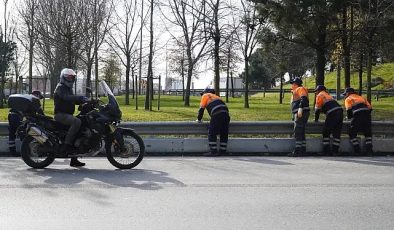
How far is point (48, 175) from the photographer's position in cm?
883

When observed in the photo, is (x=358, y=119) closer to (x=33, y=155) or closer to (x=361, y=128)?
(x=361, y=128)

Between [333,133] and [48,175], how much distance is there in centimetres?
652

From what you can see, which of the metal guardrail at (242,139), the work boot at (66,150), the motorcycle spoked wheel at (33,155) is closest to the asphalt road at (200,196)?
the motorcycle spoked wheel at (33,155)

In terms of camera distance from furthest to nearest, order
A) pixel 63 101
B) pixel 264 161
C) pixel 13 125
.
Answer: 1. pixel 13 125
2. pixel 264 161
3. pixel 63 101

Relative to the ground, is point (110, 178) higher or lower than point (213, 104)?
lower

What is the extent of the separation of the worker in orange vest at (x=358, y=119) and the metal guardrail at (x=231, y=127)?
0.51 m

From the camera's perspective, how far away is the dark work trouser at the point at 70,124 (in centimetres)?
923

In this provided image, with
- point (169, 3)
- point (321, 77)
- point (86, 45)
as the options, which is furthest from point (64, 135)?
point (169, 3)

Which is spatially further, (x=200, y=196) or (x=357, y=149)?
(x=357, y=149)

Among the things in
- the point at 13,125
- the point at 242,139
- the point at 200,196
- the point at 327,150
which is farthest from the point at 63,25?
the point at 200,196

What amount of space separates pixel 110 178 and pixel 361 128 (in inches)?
Result: 249

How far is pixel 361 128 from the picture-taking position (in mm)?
11953

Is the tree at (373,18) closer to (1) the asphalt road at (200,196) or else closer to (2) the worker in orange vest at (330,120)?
(2) the worker in orange vest at (330,120)

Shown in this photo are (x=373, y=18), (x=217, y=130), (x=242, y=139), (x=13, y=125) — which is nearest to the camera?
(x=13, y=125)
